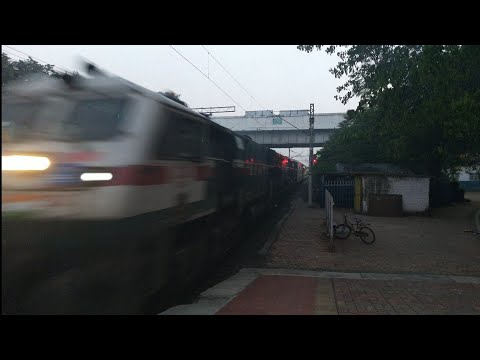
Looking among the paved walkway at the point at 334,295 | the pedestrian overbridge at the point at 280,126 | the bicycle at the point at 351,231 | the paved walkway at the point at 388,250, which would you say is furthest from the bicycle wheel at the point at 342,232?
the pedestrian overbridge at the point at 280,126

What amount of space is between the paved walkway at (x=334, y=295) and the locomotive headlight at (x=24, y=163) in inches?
128

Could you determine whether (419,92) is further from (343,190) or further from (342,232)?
(343,190)

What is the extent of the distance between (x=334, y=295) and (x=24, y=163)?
585 cm

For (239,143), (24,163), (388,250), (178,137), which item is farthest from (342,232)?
(24,163)

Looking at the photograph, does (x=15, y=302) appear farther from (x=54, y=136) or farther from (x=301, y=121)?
(x=301, y=121)

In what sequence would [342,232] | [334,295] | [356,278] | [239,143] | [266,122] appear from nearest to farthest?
[334,295] < [356,278] < [239,143] < [342,232] < [266,122]

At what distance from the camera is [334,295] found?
22.6ft

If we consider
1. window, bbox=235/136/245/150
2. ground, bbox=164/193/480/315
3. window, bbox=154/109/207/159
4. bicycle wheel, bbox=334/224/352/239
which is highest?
window, bbox=235/136/245/150

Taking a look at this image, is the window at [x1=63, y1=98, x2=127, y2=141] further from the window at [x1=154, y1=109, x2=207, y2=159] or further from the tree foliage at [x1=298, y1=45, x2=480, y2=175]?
the tree foliage at [x1=298, y1=45, x2=480, y2=175]

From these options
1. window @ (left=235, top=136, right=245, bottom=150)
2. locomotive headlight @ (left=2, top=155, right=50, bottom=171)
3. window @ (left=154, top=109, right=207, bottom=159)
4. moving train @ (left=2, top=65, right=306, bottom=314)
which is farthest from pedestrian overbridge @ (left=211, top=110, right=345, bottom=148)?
locomotive headlight @ (left=2, top=155, right=50, bottom=171)

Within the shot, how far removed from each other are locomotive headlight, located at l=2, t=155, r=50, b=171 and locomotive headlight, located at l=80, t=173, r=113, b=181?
58 centimetres

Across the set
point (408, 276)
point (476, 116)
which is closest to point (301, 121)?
point (476, 116)

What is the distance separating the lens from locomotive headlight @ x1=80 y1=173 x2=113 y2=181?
3898mm

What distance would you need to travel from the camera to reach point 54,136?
3947 mm
